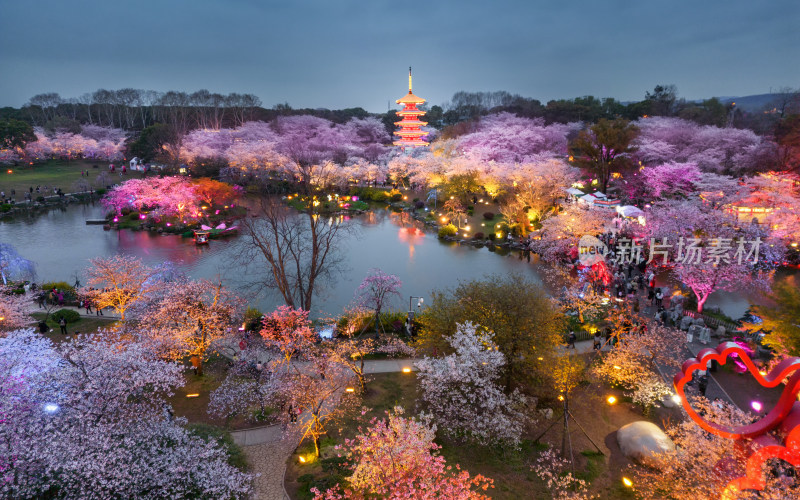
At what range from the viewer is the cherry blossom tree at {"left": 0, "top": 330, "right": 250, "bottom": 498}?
9.48m

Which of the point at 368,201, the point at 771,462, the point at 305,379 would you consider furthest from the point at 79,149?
the point at 771,462

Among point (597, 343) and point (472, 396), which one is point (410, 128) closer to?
point (597, 343)

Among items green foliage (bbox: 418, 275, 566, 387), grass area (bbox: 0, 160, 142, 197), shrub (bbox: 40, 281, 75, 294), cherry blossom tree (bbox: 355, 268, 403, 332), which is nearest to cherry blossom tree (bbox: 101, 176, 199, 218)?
shrub (bbox: 40, 281, 75, 294)

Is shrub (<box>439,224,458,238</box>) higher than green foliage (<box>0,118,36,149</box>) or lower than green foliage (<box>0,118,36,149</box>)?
lower

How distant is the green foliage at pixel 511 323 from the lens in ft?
49.9

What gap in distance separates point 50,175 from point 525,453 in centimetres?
7399

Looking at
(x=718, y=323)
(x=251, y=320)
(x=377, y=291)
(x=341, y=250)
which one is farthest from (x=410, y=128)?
(x=718, y=323)

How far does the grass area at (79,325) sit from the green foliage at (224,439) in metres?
11.4

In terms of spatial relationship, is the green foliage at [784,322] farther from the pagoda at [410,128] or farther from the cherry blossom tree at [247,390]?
the pagoda at [410,128]

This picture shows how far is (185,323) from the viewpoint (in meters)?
17.1

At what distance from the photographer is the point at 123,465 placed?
999cm

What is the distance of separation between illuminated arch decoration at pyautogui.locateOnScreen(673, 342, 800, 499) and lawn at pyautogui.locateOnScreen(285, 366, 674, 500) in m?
3.56

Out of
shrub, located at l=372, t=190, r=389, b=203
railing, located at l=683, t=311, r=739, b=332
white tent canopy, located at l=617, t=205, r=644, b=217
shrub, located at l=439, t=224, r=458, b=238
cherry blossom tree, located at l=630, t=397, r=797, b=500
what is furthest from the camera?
shrub, located at l=372, t=190, r=389, b=203

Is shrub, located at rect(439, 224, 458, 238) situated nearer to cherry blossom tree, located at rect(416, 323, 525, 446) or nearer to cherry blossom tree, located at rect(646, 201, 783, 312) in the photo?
cherry blossom tree, located at rect(646, 201, 783, 312)
